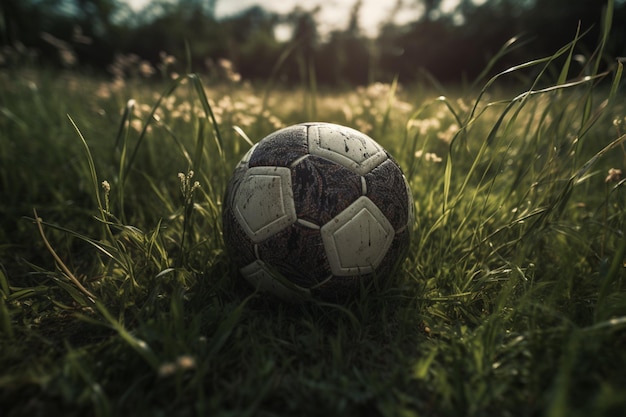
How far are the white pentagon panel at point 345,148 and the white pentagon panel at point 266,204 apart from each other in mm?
214

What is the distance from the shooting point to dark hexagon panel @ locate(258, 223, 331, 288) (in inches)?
67.9

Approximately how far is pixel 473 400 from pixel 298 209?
3.28ft

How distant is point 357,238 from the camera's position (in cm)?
175

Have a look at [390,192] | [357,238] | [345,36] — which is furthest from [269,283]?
[345,36]

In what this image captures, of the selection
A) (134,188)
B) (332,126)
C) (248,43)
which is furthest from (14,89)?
(248,43)

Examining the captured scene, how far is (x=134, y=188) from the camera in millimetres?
3049

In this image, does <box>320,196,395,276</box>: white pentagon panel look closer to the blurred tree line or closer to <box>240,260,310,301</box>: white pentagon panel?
<box>240,260,310,301</box>: white pentagon panel

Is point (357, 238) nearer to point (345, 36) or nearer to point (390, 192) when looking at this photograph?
point (390, 192)

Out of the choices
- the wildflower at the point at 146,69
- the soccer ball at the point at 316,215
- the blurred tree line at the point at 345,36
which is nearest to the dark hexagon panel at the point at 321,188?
the soccer ball at the point at 316,215

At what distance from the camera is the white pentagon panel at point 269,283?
180 cm

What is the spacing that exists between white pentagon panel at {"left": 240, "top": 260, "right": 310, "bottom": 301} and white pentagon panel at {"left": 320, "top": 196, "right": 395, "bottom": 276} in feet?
0.68

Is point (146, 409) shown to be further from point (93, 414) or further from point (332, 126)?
point (332, 126)

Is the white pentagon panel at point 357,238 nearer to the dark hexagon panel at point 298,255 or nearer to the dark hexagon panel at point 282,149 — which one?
the dark hexagon panel at point 298,255

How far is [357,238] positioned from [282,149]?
0.55 meters
